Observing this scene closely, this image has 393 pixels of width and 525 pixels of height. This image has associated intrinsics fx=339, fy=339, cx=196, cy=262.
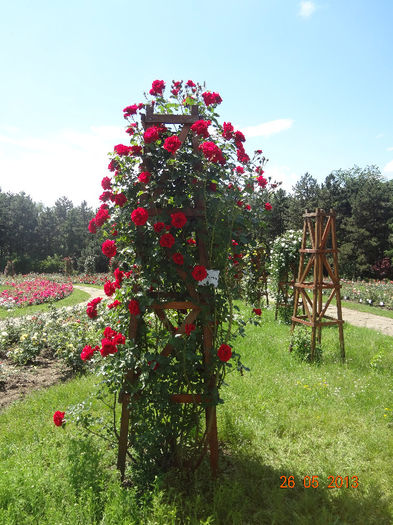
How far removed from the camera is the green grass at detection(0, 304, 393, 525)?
2.08m

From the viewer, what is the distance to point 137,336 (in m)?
2.46

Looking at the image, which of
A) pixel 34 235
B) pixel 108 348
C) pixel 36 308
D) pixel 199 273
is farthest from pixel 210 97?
pixel 34 235

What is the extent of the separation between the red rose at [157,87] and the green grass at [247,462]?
2.66 m

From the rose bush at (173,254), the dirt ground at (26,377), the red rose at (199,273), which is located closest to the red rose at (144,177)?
the rose bush at (173,254)

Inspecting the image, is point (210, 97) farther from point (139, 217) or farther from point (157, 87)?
point (139, 217)

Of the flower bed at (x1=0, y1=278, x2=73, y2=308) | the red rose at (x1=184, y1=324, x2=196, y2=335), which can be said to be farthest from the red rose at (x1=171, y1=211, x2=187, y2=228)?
the flower bed at (x1=0, y1=278, x2=73, y2=308)

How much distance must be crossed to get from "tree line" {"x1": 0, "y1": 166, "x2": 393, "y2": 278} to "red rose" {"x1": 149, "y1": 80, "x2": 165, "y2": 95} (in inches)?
657

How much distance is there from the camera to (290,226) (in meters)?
29.5

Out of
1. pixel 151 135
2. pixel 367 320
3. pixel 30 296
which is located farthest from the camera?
pixel 30 296

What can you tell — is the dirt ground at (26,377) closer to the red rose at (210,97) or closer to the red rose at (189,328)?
the red rose at (189,328)

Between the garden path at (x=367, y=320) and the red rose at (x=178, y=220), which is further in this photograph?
the garden path at (x=367, y=320)

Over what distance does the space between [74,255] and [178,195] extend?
117ft

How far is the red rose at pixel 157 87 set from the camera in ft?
8.21
